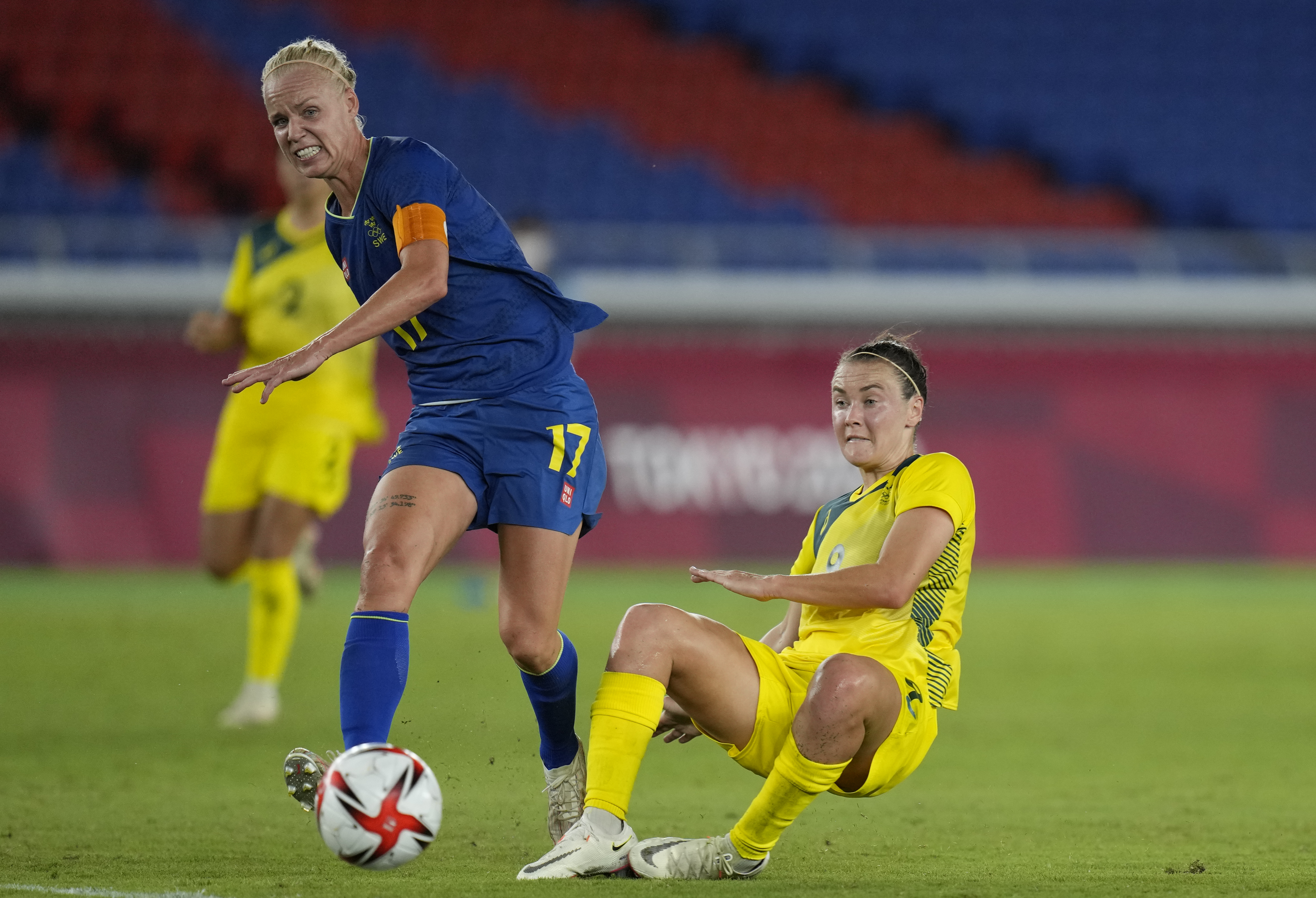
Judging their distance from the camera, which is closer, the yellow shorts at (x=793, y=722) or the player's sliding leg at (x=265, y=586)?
the yellow shorts at (x=793, y=722)

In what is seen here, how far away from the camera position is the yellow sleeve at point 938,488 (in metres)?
3.76

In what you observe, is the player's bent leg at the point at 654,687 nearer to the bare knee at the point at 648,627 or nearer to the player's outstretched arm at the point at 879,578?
the bare knee at the point at 648,627

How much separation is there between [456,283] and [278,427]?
3.12m

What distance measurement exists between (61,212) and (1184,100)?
13.0m

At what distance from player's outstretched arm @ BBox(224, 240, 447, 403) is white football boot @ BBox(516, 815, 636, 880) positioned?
1.21 metres

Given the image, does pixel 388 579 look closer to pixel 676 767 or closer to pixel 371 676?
pixel 371 676

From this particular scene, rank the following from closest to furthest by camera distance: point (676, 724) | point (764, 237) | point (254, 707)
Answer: point (676, 724) → point (254, 707) → point (764, 237)

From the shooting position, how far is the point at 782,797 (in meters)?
3.65

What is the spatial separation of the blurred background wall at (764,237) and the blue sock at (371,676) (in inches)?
253

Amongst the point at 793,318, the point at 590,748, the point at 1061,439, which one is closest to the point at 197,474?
the point at 793,318

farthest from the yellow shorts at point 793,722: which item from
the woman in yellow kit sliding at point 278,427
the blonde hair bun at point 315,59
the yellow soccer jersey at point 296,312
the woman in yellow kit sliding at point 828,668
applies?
the yellow soccer jersey at point 296,312

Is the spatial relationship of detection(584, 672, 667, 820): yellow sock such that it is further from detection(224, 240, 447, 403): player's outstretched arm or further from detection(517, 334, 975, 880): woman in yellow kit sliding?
detection(224, 240, 447, 403): player's outstretched arm

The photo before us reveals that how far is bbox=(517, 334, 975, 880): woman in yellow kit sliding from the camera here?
3.61 meters

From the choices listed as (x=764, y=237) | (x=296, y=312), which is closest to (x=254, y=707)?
(x=296, y=312)
